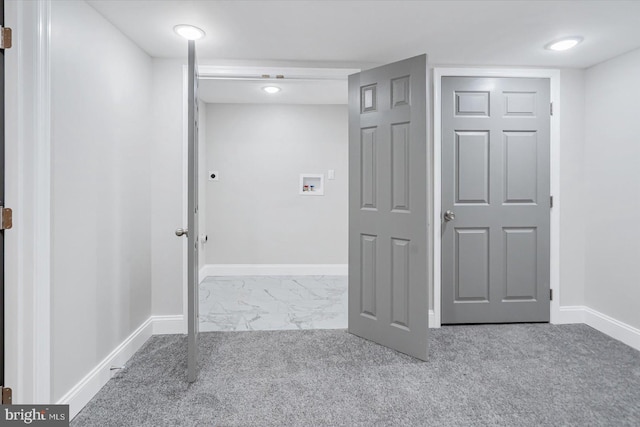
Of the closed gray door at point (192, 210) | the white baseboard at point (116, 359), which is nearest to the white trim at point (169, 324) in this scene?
the white baseboard at point (116, 359)

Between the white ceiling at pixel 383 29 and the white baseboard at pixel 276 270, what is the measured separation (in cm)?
292

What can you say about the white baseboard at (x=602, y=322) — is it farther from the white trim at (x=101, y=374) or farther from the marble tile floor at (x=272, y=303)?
the white trim at (x=101, y=374)

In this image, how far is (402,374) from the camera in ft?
7.56

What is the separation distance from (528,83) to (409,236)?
184cm

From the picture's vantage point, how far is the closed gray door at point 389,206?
249cm

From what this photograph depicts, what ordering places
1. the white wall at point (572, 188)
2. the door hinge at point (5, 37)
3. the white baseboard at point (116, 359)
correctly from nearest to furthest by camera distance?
the door hinge at point (5, 37), the white baseboard at point (116, 359), the white wall at point (572, 188)

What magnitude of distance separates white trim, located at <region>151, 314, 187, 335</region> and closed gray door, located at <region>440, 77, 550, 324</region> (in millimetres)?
2251

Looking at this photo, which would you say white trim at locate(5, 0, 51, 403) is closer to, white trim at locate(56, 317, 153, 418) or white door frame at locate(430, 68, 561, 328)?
white trim at locate(56, 317, 153, 418)

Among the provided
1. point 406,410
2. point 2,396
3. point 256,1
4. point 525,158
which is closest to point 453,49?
point 525,158

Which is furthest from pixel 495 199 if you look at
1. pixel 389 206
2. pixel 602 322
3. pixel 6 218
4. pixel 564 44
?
pixel 6 218

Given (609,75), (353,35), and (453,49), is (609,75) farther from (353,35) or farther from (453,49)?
(353,35)

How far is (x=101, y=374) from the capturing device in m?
2.15

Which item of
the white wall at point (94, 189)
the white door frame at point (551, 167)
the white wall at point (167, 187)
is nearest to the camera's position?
the white wall at point (94, 189)

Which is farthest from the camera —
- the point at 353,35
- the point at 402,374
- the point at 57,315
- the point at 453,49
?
the point at 453,49
